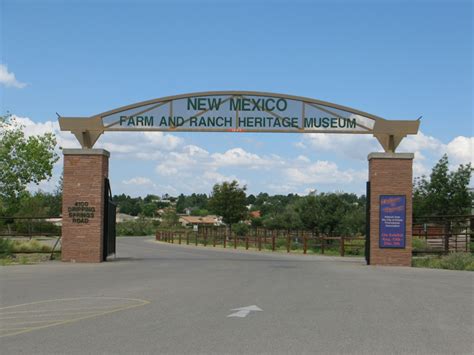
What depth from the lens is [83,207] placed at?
20922 mm

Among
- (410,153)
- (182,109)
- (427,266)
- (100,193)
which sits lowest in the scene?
(427,266)

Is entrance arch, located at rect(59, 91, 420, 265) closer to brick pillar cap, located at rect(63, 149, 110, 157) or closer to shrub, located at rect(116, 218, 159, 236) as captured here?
brick pillar cap, located at rect(63, 149, 110, 157)

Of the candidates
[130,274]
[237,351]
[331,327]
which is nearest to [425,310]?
[331,327]

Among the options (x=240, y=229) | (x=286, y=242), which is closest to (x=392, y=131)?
(x=286, y=242)

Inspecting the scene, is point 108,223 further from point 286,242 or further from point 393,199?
point 286,242

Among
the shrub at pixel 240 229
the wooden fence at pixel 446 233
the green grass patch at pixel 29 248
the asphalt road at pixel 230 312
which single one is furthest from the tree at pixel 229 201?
the asphalt road at pixel 230 312

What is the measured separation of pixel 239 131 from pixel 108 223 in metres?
5.79

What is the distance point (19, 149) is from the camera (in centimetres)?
3584

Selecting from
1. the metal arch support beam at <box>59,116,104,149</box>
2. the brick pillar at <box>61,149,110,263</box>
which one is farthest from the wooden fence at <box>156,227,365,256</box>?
the metal arch support beam at <box>59,116,104,149</box>

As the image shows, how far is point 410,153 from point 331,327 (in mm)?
13122

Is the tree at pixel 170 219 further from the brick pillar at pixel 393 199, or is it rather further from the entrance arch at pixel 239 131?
the brick pillar at pixel 393 199

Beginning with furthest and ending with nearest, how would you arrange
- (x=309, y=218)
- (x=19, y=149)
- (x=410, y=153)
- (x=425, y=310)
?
(x=309, y=218) → (x=19, y=149) → (x=410, y=153) → (x=425, y=310)

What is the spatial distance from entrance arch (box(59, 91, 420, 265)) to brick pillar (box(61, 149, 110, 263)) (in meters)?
0.03

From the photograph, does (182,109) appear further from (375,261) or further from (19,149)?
(19,149)
